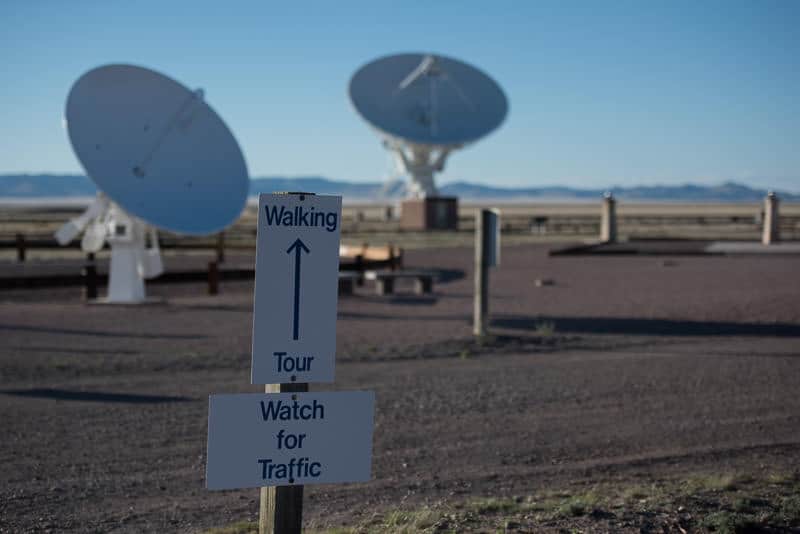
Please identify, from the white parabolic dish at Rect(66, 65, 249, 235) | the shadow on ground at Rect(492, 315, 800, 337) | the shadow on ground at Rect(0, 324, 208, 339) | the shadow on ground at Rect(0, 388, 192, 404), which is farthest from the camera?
the white parabolic dish at Rect(66, 65, 249, 235)

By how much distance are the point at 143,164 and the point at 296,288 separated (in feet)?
48.7

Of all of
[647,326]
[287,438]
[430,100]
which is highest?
[430,100]

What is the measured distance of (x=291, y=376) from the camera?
4129 mm

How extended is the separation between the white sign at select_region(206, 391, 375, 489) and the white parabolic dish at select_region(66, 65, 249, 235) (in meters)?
13.6

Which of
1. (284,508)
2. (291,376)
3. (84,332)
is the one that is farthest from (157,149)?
(291,376)

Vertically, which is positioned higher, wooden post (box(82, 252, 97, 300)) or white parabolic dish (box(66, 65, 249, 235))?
white parabolic dish (box(66, 65, 249, 235))

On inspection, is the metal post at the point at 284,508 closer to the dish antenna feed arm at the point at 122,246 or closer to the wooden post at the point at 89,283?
the dish antenna feed arm at the point at 122,246

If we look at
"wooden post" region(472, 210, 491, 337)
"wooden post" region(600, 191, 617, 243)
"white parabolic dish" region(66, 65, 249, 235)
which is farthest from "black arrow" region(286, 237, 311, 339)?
"wooden post" region(600, 191, 617, 243)

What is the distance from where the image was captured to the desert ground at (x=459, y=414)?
6219mm

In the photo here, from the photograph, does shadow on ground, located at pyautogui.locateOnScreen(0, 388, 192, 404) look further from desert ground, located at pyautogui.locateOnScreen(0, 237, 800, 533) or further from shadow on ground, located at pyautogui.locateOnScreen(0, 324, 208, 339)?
shadow on ground, located at pyautogui.locateOnScreen(0, 324, 208, 339)

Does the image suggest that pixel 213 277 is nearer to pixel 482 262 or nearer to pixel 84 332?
pixel 84 332

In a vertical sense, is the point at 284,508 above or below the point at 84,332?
above

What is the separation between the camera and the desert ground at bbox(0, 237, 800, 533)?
20.4ft

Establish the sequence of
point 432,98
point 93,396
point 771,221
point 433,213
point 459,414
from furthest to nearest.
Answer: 1. point 433,213
2. point 432,98
3. point 771,221
4. point 93,396
5. point 459,414
